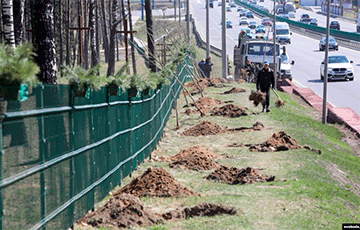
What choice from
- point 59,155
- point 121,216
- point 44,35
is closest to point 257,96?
point 44,35

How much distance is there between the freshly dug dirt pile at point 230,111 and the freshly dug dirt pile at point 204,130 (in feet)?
11.6

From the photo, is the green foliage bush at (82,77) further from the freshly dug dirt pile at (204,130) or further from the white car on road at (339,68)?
the white car on road at (339,68)

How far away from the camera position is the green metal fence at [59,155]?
7.48m

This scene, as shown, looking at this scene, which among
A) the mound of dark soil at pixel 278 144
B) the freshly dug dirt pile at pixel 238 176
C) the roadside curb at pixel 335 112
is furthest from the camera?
the roadside curb at pixel 335 112

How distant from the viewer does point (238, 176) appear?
14.5 meters

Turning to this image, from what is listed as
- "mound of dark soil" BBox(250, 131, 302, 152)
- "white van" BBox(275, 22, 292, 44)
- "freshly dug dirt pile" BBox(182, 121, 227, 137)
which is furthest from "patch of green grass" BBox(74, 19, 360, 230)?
"white van" BBox(275, 22, 292, 44)

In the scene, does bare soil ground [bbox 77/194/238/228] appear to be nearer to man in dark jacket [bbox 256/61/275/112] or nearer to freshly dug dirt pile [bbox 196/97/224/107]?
man in dark jacket [bbox 256/61/275/112]

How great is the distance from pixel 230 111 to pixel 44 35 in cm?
1270

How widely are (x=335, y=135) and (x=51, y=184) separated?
17905 millimetres

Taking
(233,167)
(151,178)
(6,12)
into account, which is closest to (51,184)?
(151,178)

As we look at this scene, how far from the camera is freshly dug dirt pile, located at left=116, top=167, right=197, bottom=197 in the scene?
41.5 ft

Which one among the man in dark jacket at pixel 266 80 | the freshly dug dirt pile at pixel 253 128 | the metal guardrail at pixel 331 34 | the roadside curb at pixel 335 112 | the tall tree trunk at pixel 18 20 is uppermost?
the tall tree trunk at pixel 18 20

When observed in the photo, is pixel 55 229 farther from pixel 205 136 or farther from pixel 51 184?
pixel 205 136

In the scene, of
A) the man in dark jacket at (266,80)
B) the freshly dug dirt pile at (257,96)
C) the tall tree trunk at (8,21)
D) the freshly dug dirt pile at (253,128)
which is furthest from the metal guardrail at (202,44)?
the tall tree trunk at (8,21)
